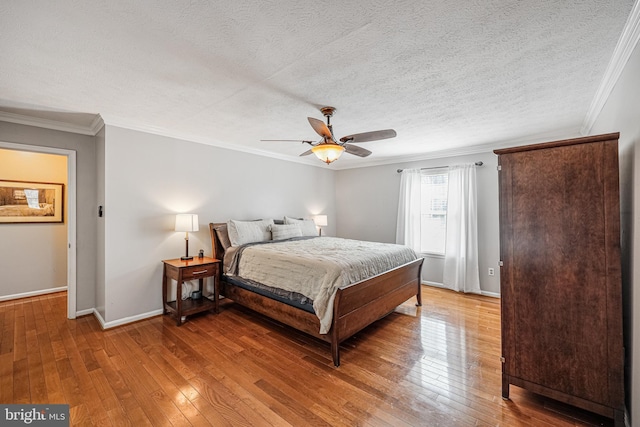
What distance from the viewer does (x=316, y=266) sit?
8.99ft

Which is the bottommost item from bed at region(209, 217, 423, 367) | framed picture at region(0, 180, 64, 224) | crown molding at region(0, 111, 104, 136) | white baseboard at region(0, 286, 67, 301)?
white baseboard at region(0, 286, 67, 301)

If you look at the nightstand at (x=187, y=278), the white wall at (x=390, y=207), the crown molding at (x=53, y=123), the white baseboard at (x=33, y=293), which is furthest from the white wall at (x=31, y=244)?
the white wall at (x=390, y=207)

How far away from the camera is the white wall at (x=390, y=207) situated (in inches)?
174

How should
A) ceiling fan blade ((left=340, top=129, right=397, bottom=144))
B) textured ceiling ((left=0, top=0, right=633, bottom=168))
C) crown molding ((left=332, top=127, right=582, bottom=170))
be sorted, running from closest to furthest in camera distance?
textured ceiling ((left=0, top=0, right=633, bottom=168)), ceiling fan blade ((left=340, top=129, right=397, bottom=144)), crown molding ((left=332, top=127, right=582, bottom=170))

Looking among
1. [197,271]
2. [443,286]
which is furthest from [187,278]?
[443,286]

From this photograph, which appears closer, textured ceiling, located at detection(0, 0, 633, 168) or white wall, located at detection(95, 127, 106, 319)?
textured ceiling, located at detection(0, 0, 633, 168)

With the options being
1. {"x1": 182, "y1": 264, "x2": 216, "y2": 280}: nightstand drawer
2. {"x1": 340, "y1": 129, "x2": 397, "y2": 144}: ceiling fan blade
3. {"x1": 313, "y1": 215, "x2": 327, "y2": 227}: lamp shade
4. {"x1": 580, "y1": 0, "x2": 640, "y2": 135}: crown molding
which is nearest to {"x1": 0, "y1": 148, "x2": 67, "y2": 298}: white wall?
{"x1": 182, "y1": 264, "x2": 216, "y2": 280}: nightstand drawer

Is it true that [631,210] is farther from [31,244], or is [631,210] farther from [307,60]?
[31,244]

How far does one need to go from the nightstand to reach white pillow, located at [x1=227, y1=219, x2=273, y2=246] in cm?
40

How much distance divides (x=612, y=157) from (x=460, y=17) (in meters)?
1.28

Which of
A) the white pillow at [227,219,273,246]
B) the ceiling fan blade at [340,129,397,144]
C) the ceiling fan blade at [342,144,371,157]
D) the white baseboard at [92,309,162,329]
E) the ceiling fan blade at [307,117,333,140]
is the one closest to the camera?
the ceiling fan blade at [307,117,333,140]

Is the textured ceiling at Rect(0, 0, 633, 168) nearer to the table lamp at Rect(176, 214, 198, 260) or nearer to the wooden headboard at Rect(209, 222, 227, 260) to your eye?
the table lamp at Rect(176, 214, 198, 260)

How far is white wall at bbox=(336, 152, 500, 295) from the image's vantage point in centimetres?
441

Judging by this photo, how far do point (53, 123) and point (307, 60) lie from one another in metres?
3.47
